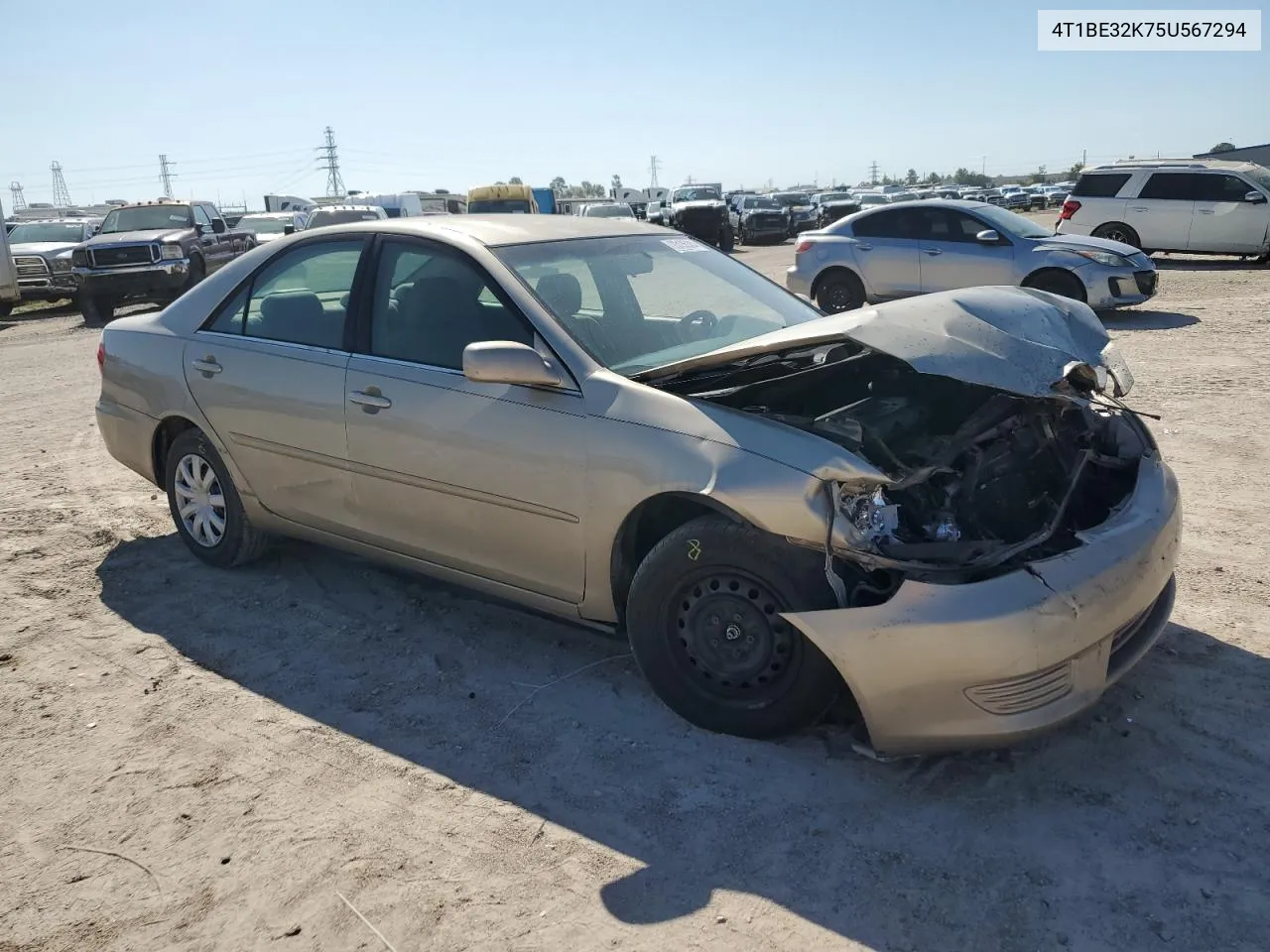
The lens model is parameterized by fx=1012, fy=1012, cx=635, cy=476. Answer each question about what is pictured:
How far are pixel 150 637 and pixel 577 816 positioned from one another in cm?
241

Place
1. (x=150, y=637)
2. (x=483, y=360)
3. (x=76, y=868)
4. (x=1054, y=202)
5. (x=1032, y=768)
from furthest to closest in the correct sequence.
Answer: (x=1054, y=202), (x=150, y=637), (x=483, y=360), (x=1032, y=768), (x=76, y=868)

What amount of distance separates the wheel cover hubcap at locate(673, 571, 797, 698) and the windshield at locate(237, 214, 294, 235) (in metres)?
24.9

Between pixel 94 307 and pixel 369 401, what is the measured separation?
16.0 meters

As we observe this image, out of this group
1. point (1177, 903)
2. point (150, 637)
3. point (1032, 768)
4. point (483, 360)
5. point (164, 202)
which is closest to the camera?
point (1177, 903)

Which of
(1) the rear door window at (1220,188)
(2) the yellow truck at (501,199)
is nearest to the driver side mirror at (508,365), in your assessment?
(1) the rear door window at (1220,188)

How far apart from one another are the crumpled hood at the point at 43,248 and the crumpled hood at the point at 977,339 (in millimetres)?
19826

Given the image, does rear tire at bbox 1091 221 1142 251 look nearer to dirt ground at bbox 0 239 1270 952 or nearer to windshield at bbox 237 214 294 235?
dirt ground at bbox 0 239 1270 952

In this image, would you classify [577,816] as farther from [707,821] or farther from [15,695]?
[15,695]

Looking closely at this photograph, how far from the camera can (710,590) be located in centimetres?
332

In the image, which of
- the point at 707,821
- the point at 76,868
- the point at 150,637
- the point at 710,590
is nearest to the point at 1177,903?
the point at 707,821

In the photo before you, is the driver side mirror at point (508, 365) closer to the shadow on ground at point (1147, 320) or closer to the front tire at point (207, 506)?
the front tire at point (207, 506)

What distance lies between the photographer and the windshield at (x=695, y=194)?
3719 cm

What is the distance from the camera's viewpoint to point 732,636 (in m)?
3.29

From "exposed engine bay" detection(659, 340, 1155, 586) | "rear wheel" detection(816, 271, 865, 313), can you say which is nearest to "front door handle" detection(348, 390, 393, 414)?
"exposed engine bay" detection(659, 340, 1155, 586)
